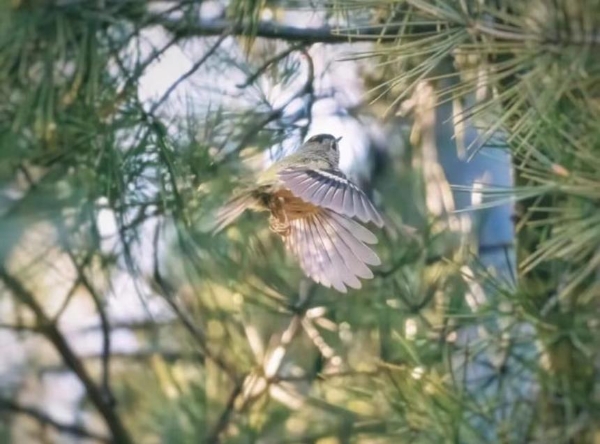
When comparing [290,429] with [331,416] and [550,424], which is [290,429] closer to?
[331,416]

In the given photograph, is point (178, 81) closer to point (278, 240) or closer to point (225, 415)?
point (278, 240)

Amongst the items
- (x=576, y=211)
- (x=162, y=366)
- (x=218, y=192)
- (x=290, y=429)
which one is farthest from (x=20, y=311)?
(x=576, y=211)

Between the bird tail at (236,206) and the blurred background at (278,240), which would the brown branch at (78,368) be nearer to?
the blurred background at (278,240)

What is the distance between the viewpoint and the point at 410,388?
0.77m

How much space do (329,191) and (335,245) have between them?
3 cm

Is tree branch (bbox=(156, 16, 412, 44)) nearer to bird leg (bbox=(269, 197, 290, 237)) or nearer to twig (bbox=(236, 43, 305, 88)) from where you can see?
twig (bbox=(236, 43, 305, 88))

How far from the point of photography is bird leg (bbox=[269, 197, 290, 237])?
1.61ft

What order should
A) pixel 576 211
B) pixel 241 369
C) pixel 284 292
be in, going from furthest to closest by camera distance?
pixel 241 369
pixel 284 292
pixel 576 211

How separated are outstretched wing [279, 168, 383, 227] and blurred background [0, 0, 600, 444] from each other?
0.13 metres

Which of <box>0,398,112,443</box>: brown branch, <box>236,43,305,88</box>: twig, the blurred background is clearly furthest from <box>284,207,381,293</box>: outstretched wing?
<box>0,398,112,443</box>: brown branch

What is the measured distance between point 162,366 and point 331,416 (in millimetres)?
189

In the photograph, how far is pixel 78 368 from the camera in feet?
3.42

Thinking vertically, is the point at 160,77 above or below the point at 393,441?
above

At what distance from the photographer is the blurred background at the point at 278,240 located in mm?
666
